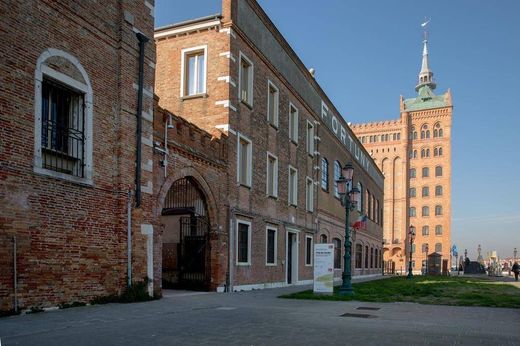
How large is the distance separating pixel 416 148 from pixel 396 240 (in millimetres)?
17954

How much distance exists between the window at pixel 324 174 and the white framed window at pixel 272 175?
8.93 meters

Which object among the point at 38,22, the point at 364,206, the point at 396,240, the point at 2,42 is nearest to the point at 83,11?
the point at 38,22

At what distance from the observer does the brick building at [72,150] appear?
10.1 m

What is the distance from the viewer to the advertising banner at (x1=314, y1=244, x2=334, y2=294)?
1691 cm

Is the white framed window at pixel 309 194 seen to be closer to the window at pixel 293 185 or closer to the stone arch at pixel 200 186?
the window at pixel 293 185

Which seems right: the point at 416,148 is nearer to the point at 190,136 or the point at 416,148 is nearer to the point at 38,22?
the point at 190,136

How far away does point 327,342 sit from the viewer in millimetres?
7602

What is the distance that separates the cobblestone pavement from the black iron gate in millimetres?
5207

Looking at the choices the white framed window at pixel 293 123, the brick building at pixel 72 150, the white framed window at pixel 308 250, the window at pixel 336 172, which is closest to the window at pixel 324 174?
the window at pixel 336 172

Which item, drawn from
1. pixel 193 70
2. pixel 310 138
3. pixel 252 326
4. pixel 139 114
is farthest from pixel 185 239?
pixel 310 138

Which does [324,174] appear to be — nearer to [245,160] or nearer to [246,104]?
[245,160]

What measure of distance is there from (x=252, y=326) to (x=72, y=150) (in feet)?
20.0

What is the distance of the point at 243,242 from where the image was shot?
2044 cm

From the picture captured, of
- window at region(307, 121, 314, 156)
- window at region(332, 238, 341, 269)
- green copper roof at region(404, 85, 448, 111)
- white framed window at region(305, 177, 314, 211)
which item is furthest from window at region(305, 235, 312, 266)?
green copper roof at region(404, 85, 448, 111)
